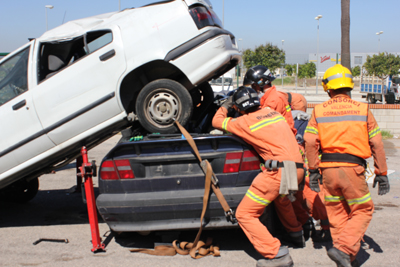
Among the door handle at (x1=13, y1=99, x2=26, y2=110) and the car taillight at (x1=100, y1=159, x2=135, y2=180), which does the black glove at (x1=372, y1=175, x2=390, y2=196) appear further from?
the door handle at (x1=13, y1=99, x2=26, y2=110)

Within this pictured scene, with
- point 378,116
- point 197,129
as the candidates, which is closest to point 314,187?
point 197,129

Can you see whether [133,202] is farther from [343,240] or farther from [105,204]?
[343,240]

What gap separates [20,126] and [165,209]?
6.68 feet

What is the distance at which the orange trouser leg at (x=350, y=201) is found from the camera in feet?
12.1

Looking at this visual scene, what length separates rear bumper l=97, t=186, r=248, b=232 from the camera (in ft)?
12.8

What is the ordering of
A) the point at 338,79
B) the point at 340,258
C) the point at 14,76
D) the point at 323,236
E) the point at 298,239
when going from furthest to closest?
the point at 14,76, the point at 323,236, the point at 298,239, the point at 338,79, the point at 340,258

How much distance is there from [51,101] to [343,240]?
339cm

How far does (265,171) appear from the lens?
3850 mm

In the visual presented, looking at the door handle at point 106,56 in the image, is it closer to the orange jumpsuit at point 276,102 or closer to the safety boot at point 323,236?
the orange jumpsuit at point 276,102

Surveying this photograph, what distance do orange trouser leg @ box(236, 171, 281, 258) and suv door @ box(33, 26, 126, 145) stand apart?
6.06 feet

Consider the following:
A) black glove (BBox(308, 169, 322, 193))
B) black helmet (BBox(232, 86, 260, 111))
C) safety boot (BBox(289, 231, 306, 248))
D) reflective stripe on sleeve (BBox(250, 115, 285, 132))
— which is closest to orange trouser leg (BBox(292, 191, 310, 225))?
safety boot (BBox(289, 231, 306, 248))

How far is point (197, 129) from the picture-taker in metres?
4.96

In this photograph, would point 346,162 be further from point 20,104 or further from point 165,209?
point 20,104

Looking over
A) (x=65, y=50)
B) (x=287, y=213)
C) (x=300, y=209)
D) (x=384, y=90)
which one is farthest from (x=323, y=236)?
(x=384, y=90)
